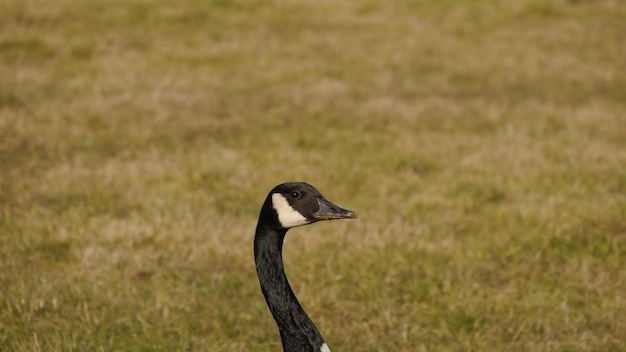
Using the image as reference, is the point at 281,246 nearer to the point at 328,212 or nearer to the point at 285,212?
the point at 285,212

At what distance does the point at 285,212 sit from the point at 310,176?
5.35 m

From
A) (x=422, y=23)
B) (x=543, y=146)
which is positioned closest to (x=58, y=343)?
(x=543, y=146)

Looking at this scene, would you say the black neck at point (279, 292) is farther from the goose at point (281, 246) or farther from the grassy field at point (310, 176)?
the grassy field at point (310, 176)

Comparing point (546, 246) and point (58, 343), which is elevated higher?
point (58, 343)

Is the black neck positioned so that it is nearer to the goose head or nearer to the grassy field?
the goose head

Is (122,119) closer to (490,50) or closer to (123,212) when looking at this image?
(123,212)

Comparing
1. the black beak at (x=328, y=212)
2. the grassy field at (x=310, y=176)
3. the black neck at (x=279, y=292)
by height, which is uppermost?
the black beak at (x=328, y=212)

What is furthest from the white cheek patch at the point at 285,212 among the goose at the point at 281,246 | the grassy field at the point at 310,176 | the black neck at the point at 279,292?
the grassy field at the point at 310,176

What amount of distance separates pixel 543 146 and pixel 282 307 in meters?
7.25

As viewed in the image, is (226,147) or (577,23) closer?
(226,147)

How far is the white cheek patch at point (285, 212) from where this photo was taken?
4.09m

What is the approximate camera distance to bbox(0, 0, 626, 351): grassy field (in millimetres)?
6004

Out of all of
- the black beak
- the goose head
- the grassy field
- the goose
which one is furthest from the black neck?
the grassy field

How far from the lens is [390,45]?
1661 centimetres
